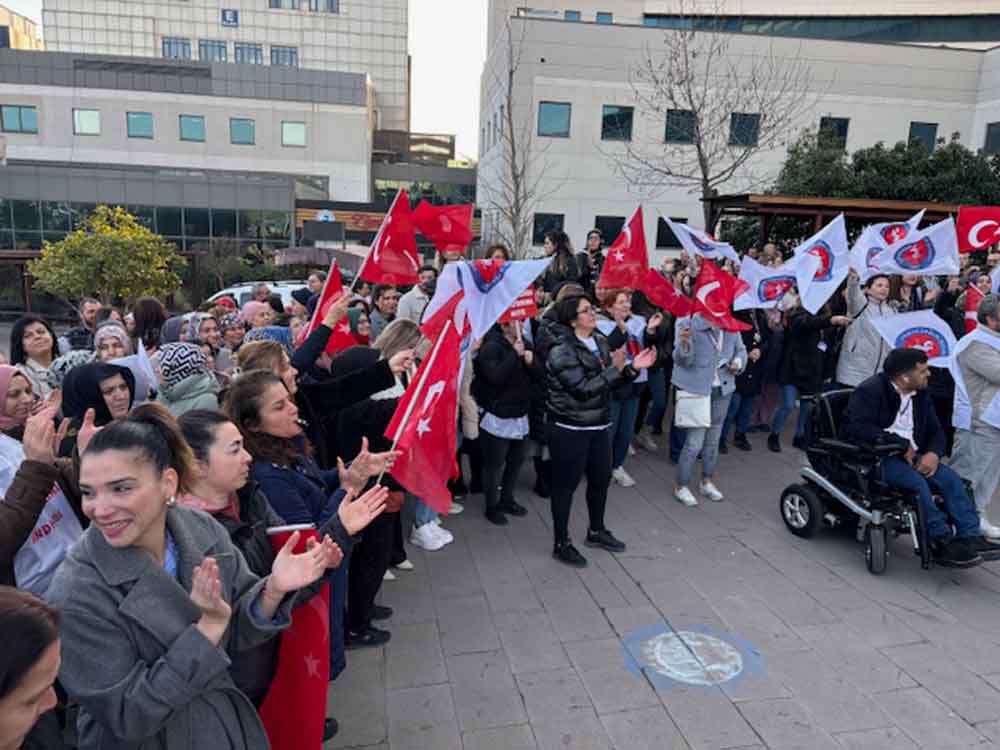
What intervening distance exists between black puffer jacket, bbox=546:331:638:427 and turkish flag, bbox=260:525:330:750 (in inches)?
106

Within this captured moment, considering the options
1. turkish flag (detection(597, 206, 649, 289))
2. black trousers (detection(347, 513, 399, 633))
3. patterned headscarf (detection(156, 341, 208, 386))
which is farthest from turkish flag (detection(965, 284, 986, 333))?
patterned headscarf (detection(156, 341, 208, 386))

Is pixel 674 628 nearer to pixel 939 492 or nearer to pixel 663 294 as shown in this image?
pixel 939 492

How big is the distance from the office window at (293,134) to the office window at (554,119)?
2646 centimetres

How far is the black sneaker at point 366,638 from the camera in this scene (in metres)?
3.93

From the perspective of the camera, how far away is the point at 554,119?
98.6 feet

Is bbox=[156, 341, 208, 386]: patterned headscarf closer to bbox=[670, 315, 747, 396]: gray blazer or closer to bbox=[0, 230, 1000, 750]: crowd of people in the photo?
bbox=[0, 230, 1000, 750]: crowd of people

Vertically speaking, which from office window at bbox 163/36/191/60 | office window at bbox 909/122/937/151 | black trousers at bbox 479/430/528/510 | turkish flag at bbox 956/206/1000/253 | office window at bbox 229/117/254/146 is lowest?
black trousers at bbox 479/430/528/510

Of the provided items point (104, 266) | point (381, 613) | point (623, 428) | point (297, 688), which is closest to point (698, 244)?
point (623, 428)

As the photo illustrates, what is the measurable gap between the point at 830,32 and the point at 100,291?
145 feet

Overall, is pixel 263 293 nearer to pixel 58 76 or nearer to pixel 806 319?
pixel 806 319

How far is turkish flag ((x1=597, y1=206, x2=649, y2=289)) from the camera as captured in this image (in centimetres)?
615

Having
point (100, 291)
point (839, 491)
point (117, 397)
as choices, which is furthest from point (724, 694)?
point (100, 291)

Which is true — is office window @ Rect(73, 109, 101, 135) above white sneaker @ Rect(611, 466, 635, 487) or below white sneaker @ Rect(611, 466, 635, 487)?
above

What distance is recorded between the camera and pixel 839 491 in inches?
204
